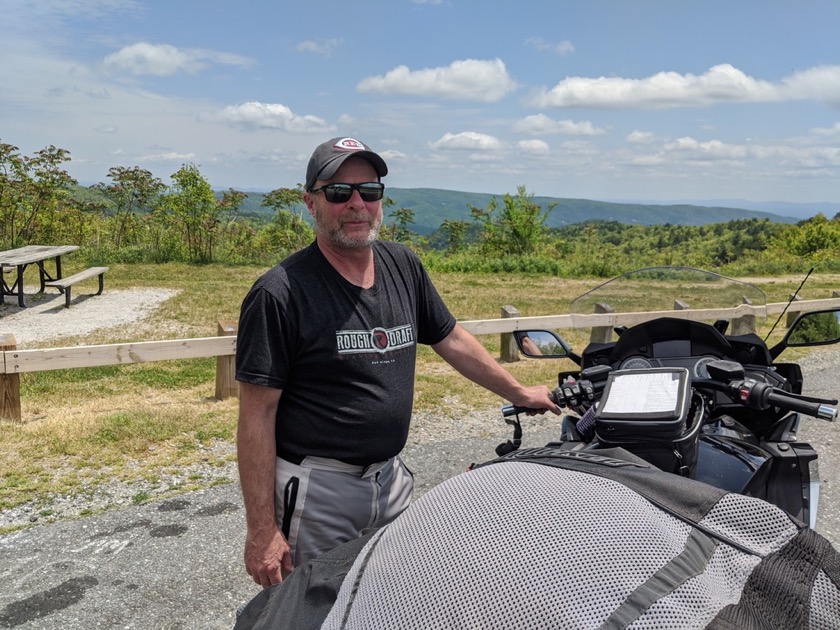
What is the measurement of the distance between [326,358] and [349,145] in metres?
0.73

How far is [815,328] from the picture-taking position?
2857 millimetres

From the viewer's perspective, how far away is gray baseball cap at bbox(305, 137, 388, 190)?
244 cm

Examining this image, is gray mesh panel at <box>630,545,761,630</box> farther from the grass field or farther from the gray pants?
the grass field

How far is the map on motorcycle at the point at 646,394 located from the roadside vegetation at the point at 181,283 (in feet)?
4.71

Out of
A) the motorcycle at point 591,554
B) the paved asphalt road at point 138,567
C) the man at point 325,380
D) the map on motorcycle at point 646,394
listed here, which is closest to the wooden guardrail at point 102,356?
the paved asphalt road at point 138,567

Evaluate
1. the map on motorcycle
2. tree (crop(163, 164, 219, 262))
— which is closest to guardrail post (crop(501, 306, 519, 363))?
the map on motorcycle

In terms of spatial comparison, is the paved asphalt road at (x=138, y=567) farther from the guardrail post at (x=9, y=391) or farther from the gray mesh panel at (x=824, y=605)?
the gray mesh panel at (x=824, y=605)

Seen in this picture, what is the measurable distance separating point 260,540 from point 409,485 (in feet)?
2.10

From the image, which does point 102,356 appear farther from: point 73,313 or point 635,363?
point 73,313

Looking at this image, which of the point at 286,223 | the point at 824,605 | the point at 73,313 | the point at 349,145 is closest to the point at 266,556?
the point at 349,145

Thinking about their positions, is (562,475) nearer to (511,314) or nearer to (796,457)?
(796,457)

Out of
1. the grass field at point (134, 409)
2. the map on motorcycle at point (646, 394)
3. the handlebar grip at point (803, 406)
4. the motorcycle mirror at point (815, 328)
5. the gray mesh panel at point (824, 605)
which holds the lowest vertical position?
the grass field at point (134, 409)

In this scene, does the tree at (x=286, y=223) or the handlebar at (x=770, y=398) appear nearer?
the handlebar at (x=770, y=398)

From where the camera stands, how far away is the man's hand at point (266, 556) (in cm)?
232
